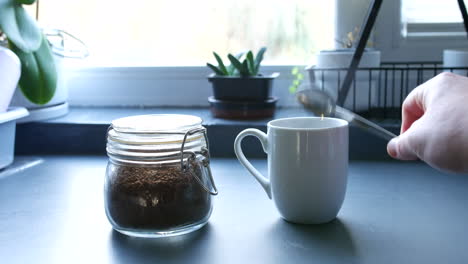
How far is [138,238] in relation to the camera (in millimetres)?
704

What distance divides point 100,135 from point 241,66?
314mm

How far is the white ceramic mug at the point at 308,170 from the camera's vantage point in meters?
0.71

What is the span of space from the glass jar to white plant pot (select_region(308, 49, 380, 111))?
0.51 metres

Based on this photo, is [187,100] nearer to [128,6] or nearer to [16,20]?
[128,6]

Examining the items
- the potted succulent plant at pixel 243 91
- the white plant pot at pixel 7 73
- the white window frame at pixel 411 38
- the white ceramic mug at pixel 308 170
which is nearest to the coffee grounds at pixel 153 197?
the white ceramic mug at pixel 308 170

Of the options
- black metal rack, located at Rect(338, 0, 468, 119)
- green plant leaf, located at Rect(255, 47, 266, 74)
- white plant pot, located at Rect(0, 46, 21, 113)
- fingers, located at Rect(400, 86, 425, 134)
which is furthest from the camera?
green plant leaf, located at Rect(255, 47, 266, 74)

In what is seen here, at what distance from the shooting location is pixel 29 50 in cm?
108

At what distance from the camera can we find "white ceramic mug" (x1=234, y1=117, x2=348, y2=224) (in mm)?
709

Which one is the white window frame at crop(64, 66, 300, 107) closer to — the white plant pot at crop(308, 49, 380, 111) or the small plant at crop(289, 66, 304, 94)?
the small plant at crop(289, 66, 304, 94)

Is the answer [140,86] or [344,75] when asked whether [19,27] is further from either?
[344,75]

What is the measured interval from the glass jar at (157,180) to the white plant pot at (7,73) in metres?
0.38

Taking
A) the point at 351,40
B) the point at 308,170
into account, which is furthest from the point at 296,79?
the point at 308,170

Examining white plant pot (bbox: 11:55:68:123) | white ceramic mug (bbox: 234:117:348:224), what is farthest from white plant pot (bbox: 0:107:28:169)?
white ceramic mug (bbox: 234:117:348:224)

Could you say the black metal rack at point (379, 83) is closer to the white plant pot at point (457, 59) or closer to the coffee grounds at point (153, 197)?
the white plant pot at point (457, 59)
